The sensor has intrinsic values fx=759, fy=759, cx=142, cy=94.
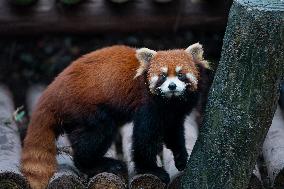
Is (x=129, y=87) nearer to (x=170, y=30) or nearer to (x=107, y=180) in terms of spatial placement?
(x=107, y=180)

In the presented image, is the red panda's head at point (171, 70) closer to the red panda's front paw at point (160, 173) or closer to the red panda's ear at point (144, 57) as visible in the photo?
the red panda's ear at point (144, 57)

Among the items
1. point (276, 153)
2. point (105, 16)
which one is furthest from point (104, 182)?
point (105, 16)

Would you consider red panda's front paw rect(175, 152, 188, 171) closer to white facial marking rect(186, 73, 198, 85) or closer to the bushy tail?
white facial marking rect(186, 73, 198, 85)

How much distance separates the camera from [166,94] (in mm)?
4781

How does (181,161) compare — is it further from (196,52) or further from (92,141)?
Answer: (196,52)

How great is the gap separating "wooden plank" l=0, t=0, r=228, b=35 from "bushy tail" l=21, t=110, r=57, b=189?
6.01ft

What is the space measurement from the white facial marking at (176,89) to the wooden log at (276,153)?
0.95 m

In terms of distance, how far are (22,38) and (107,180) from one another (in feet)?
8.95

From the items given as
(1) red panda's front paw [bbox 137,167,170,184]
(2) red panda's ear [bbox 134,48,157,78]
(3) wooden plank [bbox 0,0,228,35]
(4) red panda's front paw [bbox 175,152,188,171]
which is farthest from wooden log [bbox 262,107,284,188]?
(3) wooden plank [bbox 0,0,228,35]

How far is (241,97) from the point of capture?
15.0 ft

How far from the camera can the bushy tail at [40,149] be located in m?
5.16

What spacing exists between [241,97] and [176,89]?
16.4 inches

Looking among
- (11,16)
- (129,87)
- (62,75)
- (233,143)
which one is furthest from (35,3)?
(233,143)

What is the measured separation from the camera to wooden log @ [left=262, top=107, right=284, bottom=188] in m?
5.14
